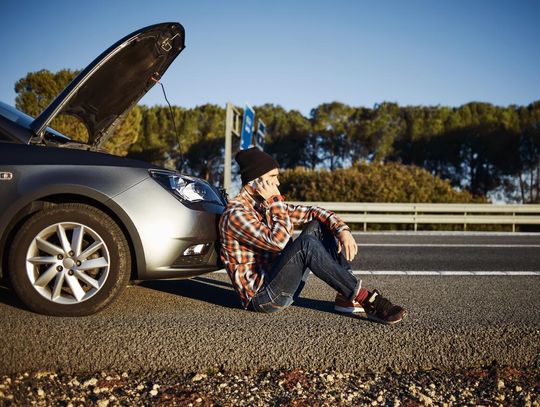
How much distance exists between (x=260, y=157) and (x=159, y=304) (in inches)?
51.7

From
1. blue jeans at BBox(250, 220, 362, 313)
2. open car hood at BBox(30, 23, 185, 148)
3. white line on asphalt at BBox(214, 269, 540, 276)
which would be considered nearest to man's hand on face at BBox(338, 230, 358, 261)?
blue jeans at BBox(250, 220, 362, 313)

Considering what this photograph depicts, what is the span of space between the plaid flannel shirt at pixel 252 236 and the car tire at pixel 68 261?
26.7 inches

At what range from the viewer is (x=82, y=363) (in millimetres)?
2449

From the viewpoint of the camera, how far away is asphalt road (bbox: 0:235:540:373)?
2.50m

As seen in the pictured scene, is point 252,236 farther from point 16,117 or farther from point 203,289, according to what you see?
point 16,117

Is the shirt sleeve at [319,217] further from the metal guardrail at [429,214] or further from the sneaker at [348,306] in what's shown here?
the metal guardrail at [429,214]

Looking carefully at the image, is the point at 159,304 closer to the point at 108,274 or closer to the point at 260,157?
the point at 108,274

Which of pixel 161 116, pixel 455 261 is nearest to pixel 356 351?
pixel 455 261

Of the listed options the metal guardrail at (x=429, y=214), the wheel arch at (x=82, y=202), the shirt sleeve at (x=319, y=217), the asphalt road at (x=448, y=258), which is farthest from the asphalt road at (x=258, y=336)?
the metal guardrail at (x=429, y=214)

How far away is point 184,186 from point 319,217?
0.96m

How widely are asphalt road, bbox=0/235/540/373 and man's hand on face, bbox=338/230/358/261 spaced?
1.43ft

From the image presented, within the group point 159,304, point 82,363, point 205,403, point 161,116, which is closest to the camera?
point 205,403

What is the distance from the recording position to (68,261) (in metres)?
2.94

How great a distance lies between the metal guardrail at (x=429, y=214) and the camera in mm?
13914
